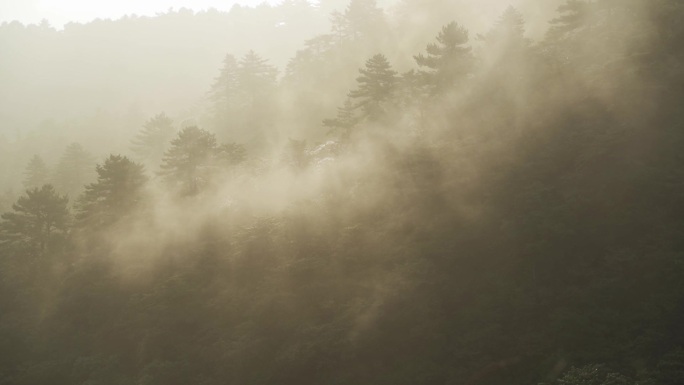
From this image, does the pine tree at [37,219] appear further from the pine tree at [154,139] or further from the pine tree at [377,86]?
the pine tree at [377,86]

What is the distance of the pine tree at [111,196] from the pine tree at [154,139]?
17.1m

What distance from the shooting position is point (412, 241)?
2667 cm

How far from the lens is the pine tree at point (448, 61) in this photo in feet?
130

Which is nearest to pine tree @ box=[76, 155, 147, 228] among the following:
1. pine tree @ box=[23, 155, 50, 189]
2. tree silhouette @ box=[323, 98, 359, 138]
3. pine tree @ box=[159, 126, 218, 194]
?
pine tree @ box=[159, 126, 218, 194]

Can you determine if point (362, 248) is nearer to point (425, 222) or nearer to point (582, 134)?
point (425, 222)

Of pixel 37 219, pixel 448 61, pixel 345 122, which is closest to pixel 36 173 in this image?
pixel 37 219

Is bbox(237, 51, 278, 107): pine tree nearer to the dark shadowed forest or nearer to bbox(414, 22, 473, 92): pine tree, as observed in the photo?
the dark shadowed forest

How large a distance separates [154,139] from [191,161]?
18.5m

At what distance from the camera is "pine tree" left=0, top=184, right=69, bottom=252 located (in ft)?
122

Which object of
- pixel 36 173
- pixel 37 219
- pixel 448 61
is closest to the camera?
pixel 37 219

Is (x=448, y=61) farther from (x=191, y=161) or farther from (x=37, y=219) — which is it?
(x=37, y=219)

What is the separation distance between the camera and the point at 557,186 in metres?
26.0

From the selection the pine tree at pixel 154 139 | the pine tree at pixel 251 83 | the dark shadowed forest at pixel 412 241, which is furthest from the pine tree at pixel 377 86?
the pine tree at pixel 154 139

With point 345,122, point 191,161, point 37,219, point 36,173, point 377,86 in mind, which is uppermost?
point 36,173
